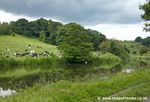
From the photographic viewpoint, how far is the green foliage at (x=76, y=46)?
10841 centimetres

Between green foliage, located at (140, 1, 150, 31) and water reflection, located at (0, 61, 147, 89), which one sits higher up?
green foliage, located at (140, 1, 150, 31)

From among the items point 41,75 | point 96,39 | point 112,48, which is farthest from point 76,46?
point 96,39

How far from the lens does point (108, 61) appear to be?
4963 inches

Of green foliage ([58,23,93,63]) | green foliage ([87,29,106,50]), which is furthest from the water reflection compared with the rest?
green foliage ([87,29,106,50])

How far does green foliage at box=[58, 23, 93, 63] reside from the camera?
356 ft

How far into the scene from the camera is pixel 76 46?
111062 mm

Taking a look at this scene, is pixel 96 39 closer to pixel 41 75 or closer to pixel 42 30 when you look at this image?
pixel 42 30

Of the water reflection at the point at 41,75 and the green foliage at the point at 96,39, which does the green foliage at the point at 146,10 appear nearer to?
the water reflection at the point at 41,75

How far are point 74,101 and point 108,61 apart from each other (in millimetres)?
107181

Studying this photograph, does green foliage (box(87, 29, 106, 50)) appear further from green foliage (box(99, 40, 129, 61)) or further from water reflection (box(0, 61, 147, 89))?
water reflection (box(0, 61, 147, 89))

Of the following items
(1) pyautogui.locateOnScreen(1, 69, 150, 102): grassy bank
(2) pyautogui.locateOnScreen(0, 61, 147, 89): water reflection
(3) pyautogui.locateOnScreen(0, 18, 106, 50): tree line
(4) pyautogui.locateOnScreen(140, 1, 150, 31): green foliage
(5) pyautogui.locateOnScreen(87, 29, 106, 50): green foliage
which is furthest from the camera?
(5) pyautogui.locateOnScreen(87, 29, 106, 50): green foliage

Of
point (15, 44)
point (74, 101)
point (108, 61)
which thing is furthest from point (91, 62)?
point (74, 101)

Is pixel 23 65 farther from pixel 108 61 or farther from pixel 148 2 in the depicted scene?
pixel 148 2

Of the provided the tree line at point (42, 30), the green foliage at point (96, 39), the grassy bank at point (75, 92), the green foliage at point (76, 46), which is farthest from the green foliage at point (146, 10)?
the green foliage at point (96, 39)
